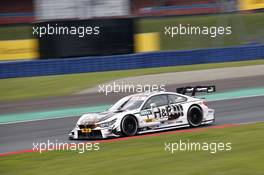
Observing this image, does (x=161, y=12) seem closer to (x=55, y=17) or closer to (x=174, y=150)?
(x=55, y=17)

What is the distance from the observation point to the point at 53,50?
2520cm

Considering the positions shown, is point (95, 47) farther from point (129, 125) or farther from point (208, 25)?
point (208, 25)

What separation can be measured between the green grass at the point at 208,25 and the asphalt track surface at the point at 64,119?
10.2m

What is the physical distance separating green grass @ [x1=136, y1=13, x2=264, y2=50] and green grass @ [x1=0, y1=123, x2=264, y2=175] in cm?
1973

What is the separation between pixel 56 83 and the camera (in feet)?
74.3

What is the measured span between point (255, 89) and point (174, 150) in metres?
12.3

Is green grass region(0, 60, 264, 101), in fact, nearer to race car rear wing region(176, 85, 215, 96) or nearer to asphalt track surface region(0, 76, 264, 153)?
asphalt track surface region(0, 76, 264, 153)

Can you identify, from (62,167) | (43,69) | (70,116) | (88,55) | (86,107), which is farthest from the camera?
(88,55)

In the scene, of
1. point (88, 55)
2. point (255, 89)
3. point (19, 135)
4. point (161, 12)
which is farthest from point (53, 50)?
point (161, 12)

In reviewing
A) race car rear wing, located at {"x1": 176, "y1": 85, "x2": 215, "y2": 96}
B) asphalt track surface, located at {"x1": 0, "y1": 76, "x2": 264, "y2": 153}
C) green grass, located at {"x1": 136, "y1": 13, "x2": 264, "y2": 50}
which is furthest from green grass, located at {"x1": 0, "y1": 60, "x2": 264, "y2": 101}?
race car rear wing, located at {"x1": 176, "y1": 85, "x2": 215, "y2": 96}

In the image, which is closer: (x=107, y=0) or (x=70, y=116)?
(x=70, y=116)

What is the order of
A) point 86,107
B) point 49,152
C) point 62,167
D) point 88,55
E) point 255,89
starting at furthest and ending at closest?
1. point 88,55
2. point 255,89
3. point 86,107
4. point 49,152
5. point 62,167

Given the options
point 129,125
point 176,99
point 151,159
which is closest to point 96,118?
point 129,125

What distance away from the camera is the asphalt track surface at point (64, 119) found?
43.0 ft
